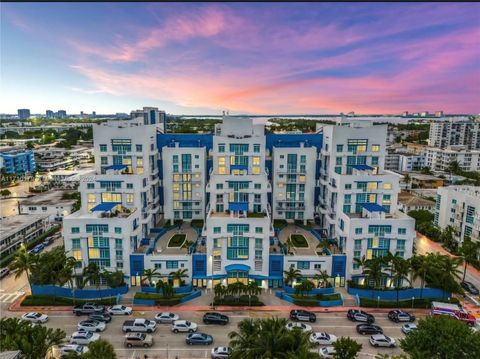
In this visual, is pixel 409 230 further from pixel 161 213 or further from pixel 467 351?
pixel 161 213

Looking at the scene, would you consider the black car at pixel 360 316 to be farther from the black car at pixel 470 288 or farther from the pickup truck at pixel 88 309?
the pickup truck at pixel 88 309

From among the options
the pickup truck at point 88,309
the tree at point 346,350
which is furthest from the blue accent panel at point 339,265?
the pickup truck at point 88,309

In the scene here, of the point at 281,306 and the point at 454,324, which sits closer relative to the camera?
the point at 454,324

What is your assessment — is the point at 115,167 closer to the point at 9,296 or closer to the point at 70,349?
the point at 9,296

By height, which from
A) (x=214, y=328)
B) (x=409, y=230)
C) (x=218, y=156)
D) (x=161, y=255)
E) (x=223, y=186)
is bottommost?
(x=214, y=328)

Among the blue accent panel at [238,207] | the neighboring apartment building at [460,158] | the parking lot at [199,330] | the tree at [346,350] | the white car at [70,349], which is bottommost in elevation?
the parking lot at [199,330]

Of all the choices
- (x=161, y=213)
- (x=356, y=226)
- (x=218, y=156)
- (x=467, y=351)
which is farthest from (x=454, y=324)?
(x=161, y=213)

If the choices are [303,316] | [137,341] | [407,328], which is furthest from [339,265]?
[137,341]

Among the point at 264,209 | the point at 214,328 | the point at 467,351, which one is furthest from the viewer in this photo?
the point at 264,209
